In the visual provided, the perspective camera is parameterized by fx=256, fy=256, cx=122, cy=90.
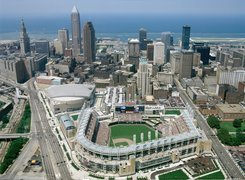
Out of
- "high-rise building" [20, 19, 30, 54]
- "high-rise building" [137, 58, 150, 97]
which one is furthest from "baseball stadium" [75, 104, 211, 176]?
"high-rise building" [20, 19, 30, 54]

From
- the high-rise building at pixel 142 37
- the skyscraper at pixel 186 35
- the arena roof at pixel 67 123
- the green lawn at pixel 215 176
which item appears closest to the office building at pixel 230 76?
the green lawn at pixel 215 176

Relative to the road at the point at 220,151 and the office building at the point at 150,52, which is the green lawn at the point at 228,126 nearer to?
the road at the point at 220,151

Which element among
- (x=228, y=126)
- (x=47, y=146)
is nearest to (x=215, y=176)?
(x=228, y=126)

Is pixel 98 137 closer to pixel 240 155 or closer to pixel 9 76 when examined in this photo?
pixel 240 155

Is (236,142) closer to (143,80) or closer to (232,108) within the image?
(232,108)

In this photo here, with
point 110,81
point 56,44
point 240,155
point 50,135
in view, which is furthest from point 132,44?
point 240,155

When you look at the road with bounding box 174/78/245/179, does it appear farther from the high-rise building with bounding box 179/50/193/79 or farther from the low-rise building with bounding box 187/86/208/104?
the high-rise building with bounding box 179/50/193/79

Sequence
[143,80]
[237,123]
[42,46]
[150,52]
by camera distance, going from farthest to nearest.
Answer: [42,46] → [150,52] → [143,80] → [237,123]
